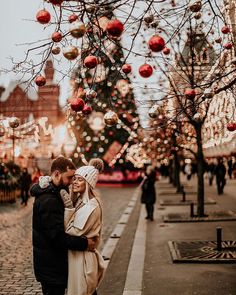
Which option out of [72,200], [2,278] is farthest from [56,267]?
[2,278]

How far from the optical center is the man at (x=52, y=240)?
450 centimetres

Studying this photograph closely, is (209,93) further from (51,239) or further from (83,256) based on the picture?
(51,239)


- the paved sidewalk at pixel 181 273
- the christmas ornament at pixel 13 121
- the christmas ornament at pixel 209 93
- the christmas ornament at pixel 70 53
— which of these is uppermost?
the christmas ornament at pixel 70 53

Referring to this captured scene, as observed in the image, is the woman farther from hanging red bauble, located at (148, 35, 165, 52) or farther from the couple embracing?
hanging red bauble, located at (148, 35, 165, 52)

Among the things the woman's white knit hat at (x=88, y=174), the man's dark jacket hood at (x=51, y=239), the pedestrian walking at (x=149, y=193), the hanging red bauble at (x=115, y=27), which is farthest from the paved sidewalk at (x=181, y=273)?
the hanging red bauble at (x=115, y=27)

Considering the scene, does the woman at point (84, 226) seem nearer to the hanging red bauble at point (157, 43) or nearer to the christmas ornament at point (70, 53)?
the christmas ornament at point (70, 53)

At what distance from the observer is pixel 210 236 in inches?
480

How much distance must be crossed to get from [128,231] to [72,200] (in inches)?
367

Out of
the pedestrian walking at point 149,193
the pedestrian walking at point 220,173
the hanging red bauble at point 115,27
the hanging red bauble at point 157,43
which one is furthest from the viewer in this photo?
the pedestrian walking at point 220,173

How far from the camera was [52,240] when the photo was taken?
14.7ft

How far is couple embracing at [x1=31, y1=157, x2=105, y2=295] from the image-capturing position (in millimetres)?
4531

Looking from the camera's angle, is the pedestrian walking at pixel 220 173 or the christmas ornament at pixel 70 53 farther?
the pedestrian walking at pixel 220 173

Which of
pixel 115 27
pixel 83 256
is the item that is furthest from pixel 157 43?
pixel 83 256

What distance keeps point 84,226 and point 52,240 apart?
1.12 ft
